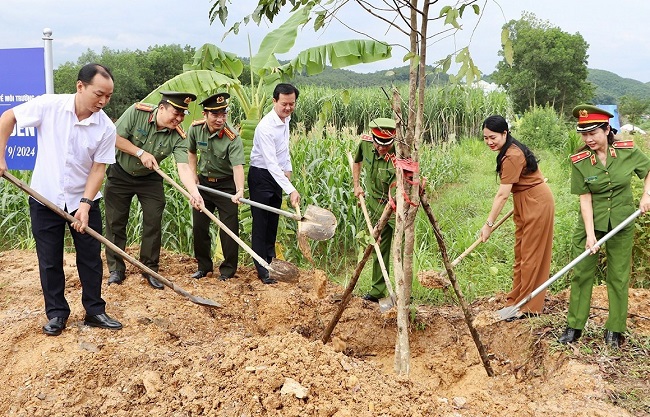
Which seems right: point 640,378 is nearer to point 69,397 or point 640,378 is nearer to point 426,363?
point 426,363

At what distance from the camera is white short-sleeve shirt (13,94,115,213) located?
3668mm

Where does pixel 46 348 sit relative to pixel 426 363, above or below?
above

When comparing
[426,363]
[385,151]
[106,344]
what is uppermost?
[385,151]

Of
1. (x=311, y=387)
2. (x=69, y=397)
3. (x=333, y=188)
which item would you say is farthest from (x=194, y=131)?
(x=311, y=387)

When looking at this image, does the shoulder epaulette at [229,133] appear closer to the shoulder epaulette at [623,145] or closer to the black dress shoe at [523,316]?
the black dress shoe at [523,316]

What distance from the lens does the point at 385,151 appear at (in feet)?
15.6

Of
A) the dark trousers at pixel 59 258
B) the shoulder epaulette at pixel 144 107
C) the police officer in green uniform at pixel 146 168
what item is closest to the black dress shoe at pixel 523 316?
the police officer in green uniform at pixel 146 168

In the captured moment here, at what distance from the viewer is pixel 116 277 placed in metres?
5.06

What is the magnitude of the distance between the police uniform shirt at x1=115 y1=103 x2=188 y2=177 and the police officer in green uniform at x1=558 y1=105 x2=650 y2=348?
3.14 meters

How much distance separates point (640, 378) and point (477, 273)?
7.52 ft

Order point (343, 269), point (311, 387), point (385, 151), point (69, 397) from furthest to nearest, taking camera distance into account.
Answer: point (343, 269)
point (385, 151)
point (69, 397)
point (311, 387)

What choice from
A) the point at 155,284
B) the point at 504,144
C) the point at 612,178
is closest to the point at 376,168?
the point at 504,144

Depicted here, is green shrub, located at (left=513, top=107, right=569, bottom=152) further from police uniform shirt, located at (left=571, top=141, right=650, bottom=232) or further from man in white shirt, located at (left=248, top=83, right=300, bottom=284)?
police uniform shirt, located at (left=571, top=141, right=650, bottom=232)

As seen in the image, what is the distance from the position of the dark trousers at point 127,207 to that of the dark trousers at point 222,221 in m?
0.38
